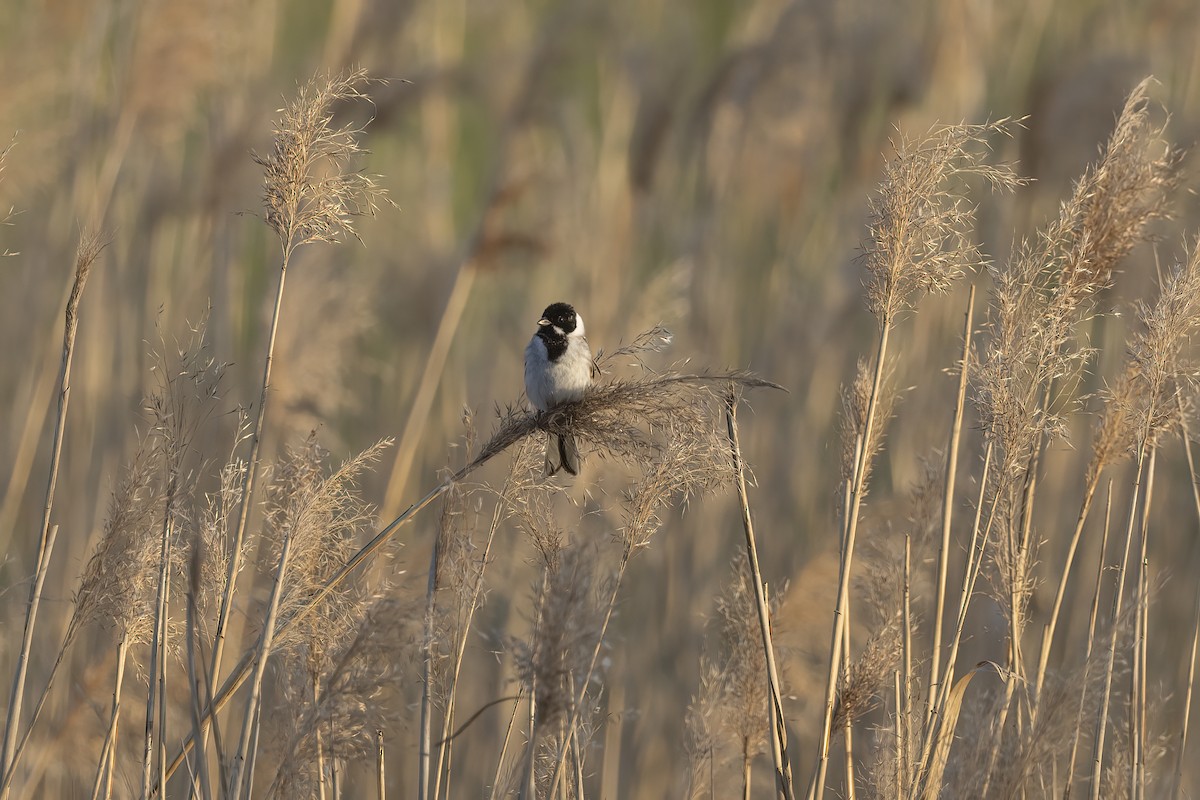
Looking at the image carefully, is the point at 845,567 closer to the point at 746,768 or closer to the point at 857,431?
the point at 857,431

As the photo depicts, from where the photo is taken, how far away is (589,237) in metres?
5.31

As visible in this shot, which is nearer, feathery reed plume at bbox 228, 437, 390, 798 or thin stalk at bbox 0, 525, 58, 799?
feathery reed plume at bbox 228, 437, 390, 798

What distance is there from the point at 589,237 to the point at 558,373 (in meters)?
2.07

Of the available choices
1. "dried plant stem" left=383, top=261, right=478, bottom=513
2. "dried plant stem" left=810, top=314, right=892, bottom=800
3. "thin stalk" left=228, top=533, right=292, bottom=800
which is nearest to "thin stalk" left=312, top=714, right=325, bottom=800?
"thin stalk" left=228, top=533, right=292, bottom=800

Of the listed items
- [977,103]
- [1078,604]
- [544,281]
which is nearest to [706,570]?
[1078,604]

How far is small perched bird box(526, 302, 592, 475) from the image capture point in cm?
326

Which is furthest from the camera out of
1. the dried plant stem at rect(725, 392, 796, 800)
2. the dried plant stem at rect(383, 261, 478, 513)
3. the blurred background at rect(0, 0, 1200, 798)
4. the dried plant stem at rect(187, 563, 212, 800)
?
the blurred background at rect(0, 0, 1200, 798)

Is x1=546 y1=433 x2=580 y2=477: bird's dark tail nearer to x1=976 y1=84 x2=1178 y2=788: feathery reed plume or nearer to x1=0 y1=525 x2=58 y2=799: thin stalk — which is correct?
x1=976 y1=84 x2=1178 y2=788: feathery reed plume

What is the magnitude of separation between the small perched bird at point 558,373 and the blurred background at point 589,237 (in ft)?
1.87

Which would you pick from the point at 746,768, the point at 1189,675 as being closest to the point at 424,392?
the point at 746,768

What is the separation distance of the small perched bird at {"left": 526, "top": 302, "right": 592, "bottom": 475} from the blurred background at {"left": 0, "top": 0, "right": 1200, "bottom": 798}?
571mm

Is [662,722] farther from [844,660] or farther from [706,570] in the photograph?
[844,660]

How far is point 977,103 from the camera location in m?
5.38

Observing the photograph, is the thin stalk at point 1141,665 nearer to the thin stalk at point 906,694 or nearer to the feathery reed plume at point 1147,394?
the feathery reed plume at point 1147,394
